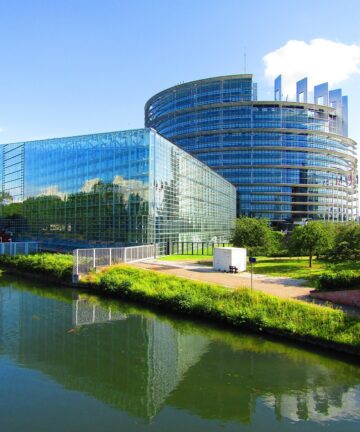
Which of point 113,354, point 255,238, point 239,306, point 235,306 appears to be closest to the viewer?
point 113,354

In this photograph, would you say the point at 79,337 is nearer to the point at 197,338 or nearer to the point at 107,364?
the point at 107,364

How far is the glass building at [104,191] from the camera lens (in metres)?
42.7

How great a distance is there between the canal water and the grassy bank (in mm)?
774

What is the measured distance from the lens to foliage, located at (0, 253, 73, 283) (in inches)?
1336

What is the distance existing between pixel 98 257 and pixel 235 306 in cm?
1470

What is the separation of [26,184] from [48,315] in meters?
40.3

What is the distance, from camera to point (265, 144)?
122 meters

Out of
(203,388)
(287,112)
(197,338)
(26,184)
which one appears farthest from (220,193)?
(203,388)

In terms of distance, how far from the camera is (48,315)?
24438 mm

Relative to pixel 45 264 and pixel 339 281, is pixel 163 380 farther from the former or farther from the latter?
pixel 45 264

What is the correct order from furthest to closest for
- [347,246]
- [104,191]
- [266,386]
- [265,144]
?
[265,144], [104,191], [347,246], [266,386]

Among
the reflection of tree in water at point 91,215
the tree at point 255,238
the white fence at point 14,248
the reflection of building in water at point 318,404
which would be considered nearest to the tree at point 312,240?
the tree at point 255,238

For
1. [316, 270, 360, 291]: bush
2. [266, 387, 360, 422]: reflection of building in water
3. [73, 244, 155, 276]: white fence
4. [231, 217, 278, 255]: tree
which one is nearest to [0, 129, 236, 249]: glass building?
[73, 244, 155, 276]: white fence

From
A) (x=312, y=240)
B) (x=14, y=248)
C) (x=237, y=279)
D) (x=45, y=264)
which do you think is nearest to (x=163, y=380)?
(x=237, y=279)
